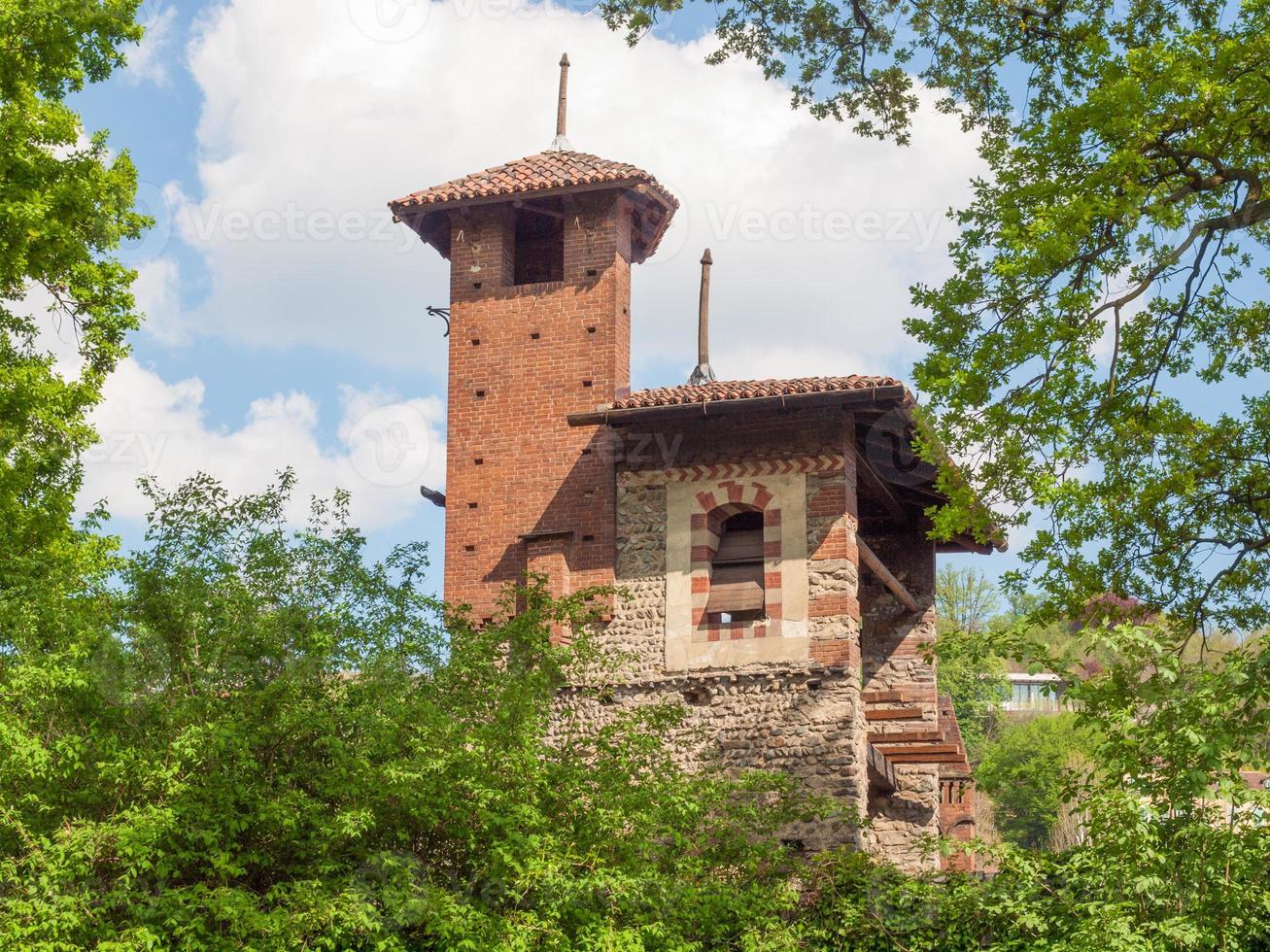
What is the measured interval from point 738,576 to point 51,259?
759 cm

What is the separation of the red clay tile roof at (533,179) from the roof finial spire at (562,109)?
709 mm

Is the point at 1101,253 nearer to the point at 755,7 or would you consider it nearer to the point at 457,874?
the point at 755,7

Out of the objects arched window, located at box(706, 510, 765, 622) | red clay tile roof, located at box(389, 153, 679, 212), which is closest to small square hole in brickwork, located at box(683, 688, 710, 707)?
arched window, located at box(706, 510, 765, 622)

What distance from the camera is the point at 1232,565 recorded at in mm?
11539

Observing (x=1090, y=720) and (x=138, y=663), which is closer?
(x=1090, y=720)

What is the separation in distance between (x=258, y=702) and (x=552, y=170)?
29.1 ft

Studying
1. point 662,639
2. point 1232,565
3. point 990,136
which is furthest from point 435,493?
point 1232,565

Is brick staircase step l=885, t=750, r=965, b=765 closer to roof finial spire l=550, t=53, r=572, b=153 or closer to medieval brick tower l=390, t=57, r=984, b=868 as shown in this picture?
medieval brick tower l=390, t=57, r=984, b=868

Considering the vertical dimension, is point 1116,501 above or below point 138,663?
above

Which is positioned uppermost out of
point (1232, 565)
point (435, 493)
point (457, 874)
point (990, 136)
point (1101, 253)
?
point (990, 136)

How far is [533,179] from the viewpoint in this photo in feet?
57.6

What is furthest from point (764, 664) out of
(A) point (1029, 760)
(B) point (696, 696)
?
(A) point (1029, 760)

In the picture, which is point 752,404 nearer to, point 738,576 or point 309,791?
point 738,576

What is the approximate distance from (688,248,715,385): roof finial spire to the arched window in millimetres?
3223
